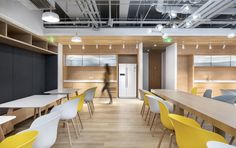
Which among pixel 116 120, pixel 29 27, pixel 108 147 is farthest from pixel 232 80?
pixel 29 27

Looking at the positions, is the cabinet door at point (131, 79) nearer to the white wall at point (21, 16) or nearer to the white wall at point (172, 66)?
the white wall at point (172, 66)

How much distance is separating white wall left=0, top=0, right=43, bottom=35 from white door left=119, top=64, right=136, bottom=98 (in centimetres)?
416

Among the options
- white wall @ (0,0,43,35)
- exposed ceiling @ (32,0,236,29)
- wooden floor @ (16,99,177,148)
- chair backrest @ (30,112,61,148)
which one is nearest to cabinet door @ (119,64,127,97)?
exposed ceiling @ (32,0,236,29)

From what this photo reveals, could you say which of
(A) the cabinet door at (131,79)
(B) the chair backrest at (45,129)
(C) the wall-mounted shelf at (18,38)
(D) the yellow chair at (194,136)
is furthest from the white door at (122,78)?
(D) the yellow chair at (194,136)

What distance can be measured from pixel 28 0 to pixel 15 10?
1.44m

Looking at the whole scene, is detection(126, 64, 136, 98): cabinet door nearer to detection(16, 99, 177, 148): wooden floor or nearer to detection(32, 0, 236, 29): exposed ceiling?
detection(32, 0, 236, 29): exposed ceiling

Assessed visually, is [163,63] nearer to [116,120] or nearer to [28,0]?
[116,120]

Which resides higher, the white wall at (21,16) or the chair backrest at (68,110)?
the white wall at (21,16)

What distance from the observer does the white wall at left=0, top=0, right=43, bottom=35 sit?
3796mm

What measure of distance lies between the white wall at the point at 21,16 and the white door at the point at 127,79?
4162 millimetres

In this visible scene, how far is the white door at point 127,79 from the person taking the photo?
8438mm

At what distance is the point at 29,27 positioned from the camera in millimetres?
4980

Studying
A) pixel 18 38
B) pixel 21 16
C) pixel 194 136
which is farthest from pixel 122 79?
pixel 194 136

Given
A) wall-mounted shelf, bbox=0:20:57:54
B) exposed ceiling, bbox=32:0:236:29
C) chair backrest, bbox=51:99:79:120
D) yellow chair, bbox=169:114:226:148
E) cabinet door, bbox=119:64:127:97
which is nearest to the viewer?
yellow chair, bbox=169:114:226:148
